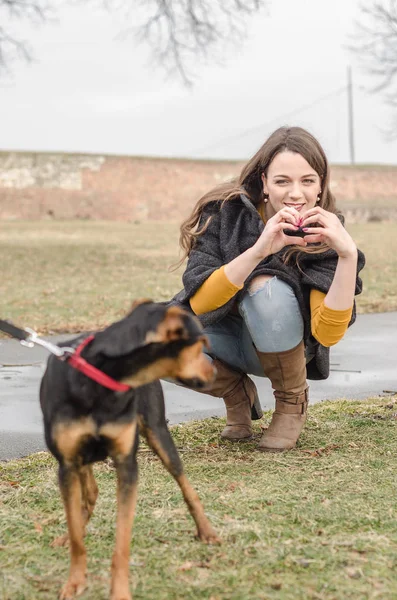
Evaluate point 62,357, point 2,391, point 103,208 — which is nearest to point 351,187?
point 103,208

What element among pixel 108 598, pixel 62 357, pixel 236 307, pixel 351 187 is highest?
pixel 62 357

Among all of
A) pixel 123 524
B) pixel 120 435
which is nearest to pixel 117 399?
pixel 120 435

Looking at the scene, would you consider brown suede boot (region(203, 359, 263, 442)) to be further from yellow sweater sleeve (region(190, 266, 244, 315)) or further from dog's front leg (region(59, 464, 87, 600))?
dog's front leg (region(59, 464, 87, 600))

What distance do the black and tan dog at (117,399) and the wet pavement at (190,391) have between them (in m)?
1.65

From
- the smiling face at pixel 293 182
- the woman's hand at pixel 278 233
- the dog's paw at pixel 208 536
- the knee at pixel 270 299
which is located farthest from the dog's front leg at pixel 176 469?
the smiling face at pixel 293 182

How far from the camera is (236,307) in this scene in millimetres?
4090

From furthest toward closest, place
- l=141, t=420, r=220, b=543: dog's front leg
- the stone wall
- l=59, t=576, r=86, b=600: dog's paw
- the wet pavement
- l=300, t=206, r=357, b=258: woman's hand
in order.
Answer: the stone wall
the wet pavement
l=300, t=206, r=357, b=258: woman's hand
l=141, t=420, r=220, b=543: dog's front leg
l=59, t=576, r=86, b=600: dog's paw

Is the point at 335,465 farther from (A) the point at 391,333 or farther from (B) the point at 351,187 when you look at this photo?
(B) the point at 351,187

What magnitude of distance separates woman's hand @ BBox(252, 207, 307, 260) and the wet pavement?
1.46 meters

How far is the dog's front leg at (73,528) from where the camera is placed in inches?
95.4

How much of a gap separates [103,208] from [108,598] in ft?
105

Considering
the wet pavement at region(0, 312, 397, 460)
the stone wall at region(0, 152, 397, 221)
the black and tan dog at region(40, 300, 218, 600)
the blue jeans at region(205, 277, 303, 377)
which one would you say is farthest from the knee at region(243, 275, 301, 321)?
the stone wall at region(0, 152, 397, 221)

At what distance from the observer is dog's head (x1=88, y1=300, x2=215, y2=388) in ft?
7.57

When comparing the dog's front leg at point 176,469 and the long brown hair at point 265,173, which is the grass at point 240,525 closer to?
the dog's front leg at point 176,469
